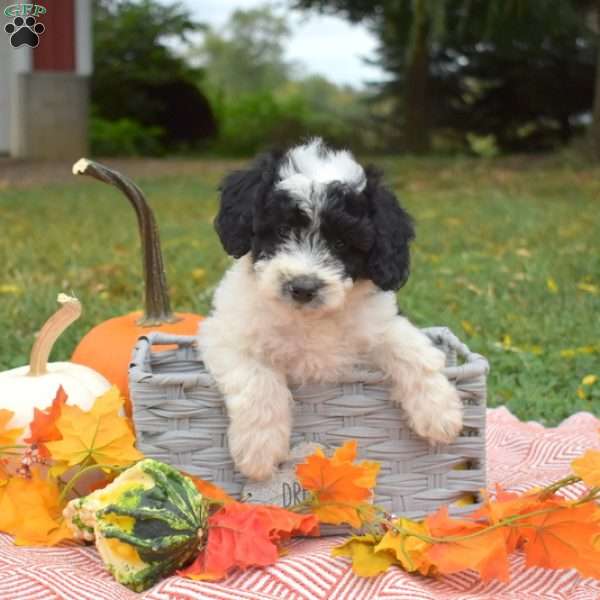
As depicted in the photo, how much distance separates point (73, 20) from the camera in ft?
51.8

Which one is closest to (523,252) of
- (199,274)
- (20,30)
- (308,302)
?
(199,274)

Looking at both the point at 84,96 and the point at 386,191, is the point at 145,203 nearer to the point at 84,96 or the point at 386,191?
the point at 386,191

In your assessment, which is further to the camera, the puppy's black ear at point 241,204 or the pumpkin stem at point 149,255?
the pumpkin stem at point 149,255

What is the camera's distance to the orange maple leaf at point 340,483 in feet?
8.48

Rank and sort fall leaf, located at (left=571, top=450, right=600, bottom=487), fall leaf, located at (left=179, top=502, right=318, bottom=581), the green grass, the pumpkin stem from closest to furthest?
fall leaf, located at (left=571, top=450, right=600, bottom=487) → fall leaf, located at (left=179, top=502, right=318, bottom=581) → the pumpkin stem → the green grass

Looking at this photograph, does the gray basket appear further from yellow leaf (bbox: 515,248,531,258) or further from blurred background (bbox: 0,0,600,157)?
blurred background (bbox: 0,0,600,157)

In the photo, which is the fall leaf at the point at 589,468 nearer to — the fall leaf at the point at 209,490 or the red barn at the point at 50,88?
the fall leaf at the point at 209,490

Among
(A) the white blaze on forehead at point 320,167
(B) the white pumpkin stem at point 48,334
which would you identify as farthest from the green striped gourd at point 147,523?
(A) the white blaze on forehead at point 320,167

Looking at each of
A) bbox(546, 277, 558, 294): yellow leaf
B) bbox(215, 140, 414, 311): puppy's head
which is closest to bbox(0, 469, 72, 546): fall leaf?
bbox(215, 140, 414, 311): puppy's head

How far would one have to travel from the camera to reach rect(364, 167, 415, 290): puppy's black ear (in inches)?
111

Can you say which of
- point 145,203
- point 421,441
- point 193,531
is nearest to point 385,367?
point 421,441

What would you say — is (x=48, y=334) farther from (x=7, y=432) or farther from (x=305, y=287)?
(x=305, y=287)

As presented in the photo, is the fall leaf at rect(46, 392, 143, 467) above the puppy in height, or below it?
below

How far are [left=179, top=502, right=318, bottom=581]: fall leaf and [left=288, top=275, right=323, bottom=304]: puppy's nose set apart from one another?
599 millimetres
